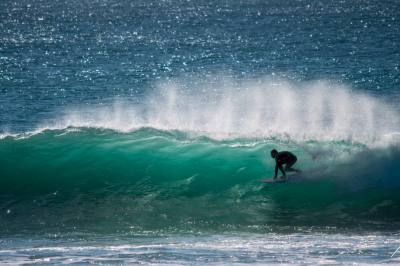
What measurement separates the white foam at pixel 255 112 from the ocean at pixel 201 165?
0.32ft

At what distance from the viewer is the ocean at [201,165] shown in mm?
16750

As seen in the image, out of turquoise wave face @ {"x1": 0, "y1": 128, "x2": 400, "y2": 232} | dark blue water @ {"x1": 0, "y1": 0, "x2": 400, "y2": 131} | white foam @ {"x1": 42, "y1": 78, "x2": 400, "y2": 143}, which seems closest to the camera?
turquoise wave face @ {"x1": 0, "y1": 128, "x2": 400, "y2": 232}

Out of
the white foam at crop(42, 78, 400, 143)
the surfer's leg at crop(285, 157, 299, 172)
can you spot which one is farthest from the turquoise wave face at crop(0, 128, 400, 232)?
the white foam at crop(42, 78, 400, 143)

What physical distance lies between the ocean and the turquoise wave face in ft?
0.18

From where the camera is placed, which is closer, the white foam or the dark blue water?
the white foam

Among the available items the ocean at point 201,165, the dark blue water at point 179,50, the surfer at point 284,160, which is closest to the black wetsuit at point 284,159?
the surfer at point 284,160

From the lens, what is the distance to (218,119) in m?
28.5

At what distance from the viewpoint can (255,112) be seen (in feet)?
103

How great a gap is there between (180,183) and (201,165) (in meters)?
1.17

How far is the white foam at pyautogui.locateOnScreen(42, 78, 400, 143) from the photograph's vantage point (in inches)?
949

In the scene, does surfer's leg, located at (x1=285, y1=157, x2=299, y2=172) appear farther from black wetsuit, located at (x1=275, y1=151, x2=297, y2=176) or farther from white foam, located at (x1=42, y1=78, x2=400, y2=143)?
white foam, located at (x1=42, y1=78, x2=400, y2=143)

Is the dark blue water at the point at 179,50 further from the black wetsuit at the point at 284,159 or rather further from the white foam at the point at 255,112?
the black wetsuit at the point at 284,159

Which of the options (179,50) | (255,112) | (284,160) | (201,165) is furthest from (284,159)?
(179,50)

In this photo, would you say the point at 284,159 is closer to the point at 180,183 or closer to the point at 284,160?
the point at 284,160
